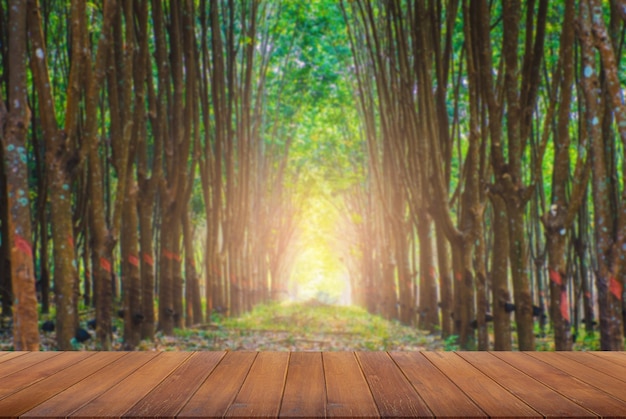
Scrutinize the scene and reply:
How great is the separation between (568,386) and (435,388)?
0.63 m

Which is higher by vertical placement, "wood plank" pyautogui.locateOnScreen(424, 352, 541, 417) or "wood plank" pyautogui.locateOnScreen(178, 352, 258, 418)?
"wood plank" pyautogui.locateOnScreen(178, 352, 258, 418)

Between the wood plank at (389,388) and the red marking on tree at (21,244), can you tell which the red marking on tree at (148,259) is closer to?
the red marking on tree at (21,244)

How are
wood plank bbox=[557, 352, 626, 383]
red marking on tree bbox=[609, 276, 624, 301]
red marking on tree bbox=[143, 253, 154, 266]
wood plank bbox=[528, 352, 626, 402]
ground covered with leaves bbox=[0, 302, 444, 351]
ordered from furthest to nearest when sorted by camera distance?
red marking on tree bbox=[143, 253, 154, 266] < ground covered with leaves bbox=[0, 302, 444, 351] < red marking on tree bbox=[609, 276, 624, 301] < wood plank bbox=[557, 352, 626, 383] < wood plank bbox=[528, 352, 626, 402]

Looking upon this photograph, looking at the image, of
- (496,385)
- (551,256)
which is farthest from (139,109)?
(496,385)

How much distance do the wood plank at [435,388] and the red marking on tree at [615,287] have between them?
3291 millimetres

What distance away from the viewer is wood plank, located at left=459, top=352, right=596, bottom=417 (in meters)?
2.51

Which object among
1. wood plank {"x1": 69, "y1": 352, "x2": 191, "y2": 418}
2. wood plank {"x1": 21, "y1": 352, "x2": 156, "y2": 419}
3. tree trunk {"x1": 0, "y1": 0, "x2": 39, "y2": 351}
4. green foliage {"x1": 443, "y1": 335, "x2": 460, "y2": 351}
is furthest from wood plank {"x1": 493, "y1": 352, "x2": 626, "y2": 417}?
green foliage {"x1": 443, "y1": 335, "x2": 460, "y2": 351}

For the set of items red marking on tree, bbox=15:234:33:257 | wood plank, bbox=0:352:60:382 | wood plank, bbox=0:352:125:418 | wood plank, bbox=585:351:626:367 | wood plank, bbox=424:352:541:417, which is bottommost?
wood plank, bbox=585:351:626:367

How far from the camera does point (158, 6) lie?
9.39 metres

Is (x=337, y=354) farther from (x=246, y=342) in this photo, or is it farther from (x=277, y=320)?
(x=277, y=320)

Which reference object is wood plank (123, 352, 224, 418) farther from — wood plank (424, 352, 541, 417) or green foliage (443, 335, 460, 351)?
green foliage (443, 335, 460, 351)

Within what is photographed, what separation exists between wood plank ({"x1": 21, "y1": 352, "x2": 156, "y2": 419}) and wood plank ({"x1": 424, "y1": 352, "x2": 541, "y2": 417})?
1.63m

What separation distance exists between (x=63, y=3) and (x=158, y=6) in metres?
3.26

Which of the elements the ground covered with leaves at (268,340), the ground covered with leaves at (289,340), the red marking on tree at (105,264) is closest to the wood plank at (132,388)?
the red marking on tree at (105,264)
